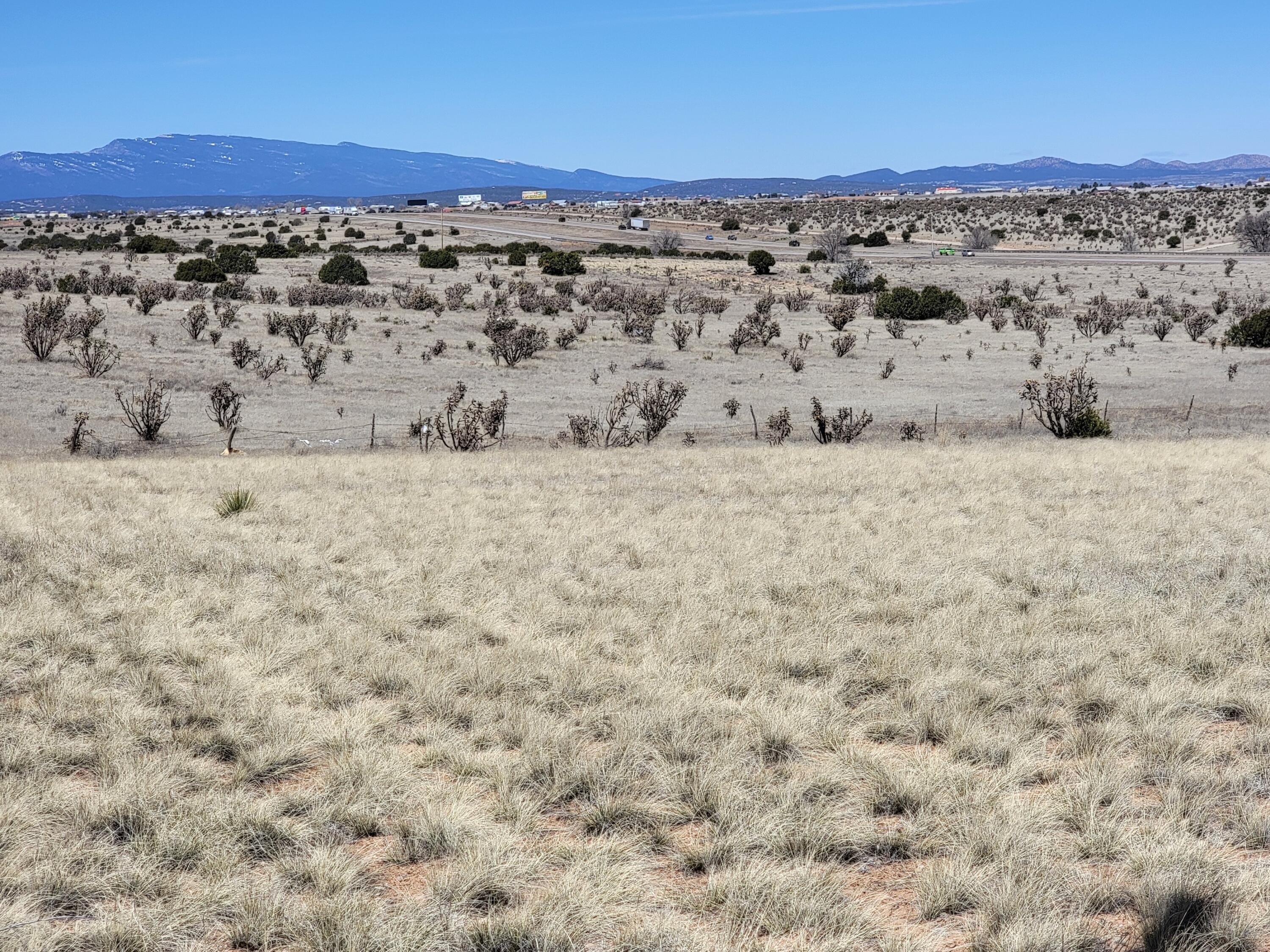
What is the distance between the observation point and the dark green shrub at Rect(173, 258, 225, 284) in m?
50.9

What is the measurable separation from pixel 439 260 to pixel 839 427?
141 feet

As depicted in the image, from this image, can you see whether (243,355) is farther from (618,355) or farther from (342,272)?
(342,272)

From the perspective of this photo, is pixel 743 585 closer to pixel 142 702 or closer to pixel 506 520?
pixel 506 520

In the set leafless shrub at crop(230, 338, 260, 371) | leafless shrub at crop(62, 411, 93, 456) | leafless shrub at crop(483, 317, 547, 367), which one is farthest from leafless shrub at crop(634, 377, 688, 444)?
leafless shrub at crop(230, 338, 260, 371)

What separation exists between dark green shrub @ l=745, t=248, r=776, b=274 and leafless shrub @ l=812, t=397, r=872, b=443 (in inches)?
1692

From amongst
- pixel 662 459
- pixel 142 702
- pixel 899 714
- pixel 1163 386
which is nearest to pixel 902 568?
pixel 899 714

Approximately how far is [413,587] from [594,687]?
3.08 m

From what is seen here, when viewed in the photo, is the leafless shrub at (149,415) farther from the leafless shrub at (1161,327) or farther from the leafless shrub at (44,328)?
the leafless shrub at (1161,327)

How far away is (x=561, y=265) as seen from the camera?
200ft

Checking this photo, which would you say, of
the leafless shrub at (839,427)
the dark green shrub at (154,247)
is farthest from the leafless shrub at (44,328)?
the dark green shrub at (154,247)

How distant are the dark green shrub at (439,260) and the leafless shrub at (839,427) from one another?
135ft

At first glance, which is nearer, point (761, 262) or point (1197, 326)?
point (1197, 326)

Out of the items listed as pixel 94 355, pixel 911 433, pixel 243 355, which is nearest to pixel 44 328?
pixel 94 355

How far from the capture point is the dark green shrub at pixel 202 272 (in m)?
50.9
